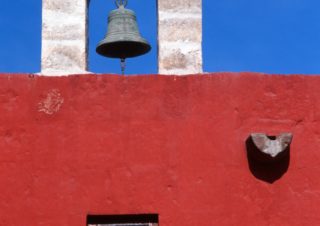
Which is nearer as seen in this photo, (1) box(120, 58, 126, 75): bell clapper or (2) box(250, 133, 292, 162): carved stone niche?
(2) box(250, 133, 292, 162): carved stone niche

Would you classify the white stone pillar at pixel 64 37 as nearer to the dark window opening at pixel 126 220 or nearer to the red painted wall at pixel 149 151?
the red painted wall at pixel 149 151

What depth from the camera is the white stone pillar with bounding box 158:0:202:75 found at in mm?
5168

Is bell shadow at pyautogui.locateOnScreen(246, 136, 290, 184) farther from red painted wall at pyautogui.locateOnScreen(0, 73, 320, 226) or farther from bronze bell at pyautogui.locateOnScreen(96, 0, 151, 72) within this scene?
bronze bell at pyautogui.locateOnScreen(96, 0, 151, 72)

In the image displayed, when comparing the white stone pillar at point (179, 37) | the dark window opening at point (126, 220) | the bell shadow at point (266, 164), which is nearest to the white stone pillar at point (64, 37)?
the white stone pillar at point (179, 37)

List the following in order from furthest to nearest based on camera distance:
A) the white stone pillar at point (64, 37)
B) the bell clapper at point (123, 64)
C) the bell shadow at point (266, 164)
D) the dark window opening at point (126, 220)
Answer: the bell clapper at point (123, 64)
the white stone pillar at point (64, 37)
the bell shadow at point (266, 164)
the dark window opening at point (126, 220)

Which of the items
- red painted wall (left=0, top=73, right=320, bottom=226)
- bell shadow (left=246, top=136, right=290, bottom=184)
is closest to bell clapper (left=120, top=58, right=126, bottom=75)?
red painted wall (left=0, top=73, right=320, bottom=226)

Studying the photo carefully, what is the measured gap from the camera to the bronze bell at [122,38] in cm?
552

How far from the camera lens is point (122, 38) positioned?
5.48 metres

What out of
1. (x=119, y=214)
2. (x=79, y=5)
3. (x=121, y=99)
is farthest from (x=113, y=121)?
(x=79, y=5)

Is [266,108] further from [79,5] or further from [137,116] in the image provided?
[79,5]

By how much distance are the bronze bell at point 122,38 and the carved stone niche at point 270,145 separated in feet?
4.66

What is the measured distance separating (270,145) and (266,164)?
0.14m

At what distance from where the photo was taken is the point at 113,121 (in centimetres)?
468

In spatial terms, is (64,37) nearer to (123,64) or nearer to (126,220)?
(123,64)
